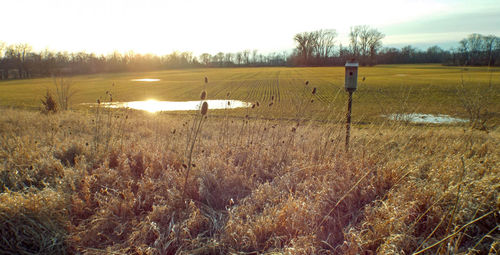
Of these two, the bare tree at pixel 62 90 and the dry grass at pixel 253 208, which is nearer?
the dry grass at pixel 253 208

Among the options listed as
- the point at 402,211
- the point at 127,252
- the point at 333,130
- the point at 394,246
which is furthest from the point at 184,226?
the point at 333,130

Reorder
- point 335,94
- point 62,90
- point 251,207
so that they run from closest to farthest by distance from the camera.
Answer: point 251,207, point 62,90, point 335,94

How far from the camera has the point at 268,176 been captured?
4.63m

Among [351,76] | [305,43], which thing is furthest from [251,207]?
[305,43]

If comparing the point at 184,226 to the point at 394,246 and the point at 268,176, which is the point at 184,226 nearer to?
the point at 268,176

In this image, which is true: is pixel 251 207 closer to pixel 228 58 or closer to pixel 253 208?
pixel 253 208

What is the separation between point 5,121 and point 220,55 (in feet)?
423

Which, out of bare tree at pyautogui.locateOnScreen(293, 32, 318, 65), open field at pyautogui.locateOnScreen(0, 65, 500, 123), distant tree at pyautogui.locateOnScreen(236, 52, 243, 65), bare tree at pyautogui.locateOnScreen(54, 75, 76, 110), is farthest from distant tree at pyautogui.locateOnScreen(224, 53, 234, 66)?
bare tree at pyautogui.locateOnScreen(54, 75, 76, 110)

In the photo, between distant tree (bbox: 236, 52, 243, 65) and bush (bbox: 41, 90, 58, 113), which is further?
distant tree (bbox: 236, 52, 243, 65)

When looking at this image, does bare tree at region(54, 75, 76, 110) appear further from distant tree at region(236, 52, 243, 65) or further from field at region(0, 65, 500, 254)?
distant tree at region(236, 52, 243, 65)

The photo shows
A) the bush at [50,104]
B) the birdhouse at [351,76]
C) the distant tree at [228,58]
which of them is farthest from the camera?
the distant tree at [228,58]

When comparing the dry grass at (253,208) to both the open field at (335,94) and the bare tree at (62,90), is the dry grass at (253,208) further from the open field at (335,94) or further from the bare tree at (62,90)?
the bare tree at (62,90)

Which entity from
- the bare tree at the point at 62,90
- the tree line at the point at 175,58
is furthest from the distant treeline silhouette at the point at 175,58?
the bare tree at the point at 62,90

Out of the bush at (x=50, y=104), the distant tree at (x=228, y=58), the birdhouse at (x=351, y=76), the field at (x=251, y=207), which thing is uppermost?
the distant tree at (x=228, y=58)
